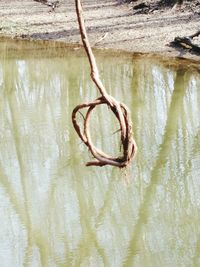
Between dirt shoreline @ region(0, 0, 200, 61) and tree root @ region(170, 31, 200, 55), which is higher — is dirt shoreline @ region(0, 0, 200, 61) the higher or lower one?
the higher one

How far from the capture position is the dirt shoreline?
524 inches

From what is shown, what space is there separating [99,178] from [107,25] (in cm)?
844

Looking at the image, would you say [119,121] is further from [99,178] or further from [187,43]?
[187,43]

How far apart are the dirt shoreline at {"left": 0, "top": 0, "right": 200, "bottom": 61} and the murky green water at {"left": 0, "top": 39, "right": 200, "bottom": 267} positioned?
2092 mm

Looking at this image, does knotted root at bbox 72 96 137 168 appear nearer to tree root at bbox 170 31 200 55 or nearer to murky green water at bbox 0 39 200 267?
murky green water at bbox 0 39 200 267

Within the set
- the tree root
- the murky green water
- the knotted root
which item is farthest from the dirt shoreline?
the knotted root

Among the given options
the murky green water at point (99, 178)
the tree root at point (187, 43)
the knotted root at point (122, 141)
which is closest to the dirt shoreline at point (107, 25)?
the tree root at point (187, 43)

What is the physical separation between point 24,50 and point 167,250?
865cm

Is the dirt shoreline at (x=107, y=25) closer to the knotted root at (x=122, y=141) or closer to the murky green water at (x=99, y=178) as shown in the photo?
the murky green water at (x=99, y=178)

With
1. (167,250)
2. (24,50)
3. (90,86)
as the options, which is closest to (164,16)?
(24,50)

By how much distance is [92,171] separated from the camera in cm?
724

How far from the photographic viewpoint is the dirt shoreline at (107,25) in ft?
43.7

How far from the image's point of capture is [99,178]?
708 centimetres

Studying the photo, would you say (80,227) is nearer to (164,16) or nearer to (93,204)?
(93,204)
